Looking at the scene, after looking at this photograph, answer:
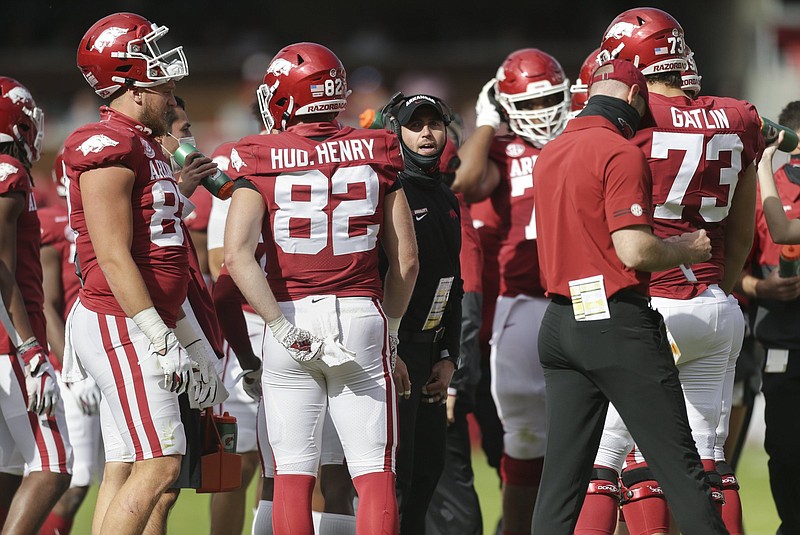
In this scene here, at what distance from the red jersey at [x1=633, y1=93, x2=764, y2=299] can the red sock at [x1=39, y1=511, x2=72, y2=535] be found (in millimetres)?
3456

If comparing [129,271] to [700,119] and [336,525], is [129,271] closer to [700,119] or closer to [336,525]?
[336,525]

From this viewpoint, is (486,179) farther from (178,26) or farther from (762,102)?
(178,26)

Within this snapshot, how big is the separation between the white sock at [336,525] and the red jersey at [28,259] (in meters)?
1.56

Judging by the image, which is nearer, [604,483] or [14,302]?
[604,483]

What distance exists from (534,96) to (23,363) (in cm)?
284

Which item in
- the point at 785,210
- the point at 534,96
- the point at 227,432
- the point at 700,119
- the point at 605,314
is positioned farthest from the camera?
the point at 534,96

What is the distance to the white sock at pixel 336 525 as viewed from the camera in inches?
184

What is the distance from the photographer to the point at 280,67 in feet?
14.5

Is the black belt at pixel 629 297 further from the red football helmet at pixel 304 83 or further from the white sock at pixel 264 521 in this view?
the white sock at pixel 264 521

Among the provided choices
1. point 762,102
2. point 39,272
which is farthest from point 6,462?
point 762,102

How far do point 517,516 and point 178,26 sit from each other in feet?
43.1

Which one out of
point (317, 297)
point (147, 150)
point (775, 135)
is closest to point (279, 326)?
point (317, 297)

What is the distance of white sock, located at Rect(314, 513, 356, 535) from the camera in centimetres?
468

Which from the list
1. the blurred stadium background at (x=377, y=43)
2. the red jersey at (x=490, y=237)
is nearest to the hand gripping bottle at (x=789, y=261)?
the red jersey at (x=490, y=237)
